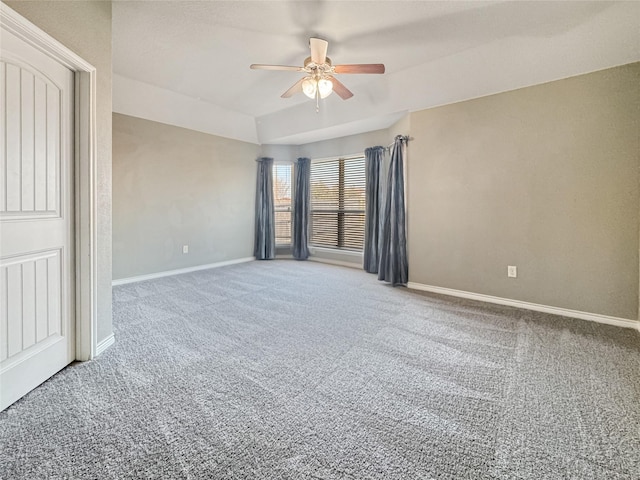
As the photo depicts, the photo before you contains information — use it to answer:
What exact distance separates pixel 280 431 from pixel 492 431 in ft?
3.36

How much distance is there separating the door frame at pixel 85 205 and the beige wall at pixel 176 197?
7.93 feet

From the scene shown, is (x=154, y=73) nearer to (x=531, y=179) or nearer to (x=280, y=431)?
(x=280, y=431)

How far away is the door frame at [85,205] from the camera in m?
1.96

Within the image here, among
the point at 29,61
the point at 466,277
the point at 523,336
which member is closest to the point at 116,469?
the point at 29,61

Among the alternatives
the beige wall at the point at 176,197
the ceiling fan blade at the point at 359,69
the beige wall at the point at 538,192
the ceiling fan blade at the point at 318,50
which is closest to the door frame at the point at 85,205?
the ceiling fan blade at the point at 318,50

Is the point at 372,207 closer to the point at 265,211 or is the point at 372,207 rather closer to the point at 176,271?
the point at 265,211

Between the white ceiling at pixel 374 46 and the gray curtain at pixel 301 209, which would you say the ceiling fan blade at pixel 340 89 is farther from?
the gray curtain at pixel 301 209

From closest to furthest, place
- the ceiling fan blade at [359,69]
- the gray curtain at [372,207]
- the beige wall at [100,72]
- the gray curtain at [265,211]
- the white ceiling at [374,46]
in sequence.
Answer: the beige wall at [100,72]
the white ceiling at [374,46]
the ceiling fan blade at [359,69]
the gray curtain at [372,207]
the gray curtain at [265,211]

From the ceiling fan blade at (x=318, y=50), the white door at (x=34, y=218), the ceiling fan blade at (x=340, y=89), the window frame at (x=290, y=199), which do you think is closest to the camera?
the white door at (x=34, y=218)

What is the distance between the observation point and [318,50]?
2586 millimetres

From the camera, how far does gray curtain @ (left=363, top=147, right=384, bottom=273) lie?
16.1 feet

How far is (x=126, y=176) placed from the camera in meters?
4.17

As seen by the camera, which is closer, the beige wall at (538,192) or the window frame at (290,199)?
the beige wall at (538,192)

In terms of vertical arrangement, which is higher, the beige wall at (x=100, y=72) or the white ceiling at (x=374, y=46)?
the white ceiling at (x=374, y=46)
